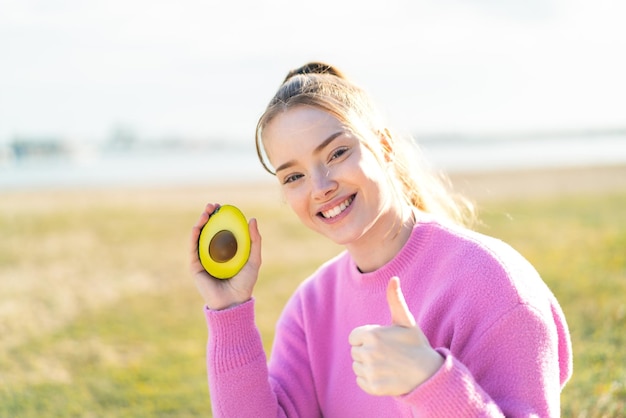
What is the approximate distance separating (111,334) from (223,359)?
4679 millimetres

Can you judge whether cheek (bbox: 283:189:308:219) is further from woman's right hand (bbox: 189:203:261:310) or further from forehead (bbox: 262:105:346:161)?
woman's right hand (bbox: 189:203:261:310)

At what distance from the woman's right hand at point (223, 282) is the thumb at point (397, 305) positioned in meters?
0.87

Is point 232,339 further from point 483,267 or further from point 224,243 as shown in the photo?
point 483,267

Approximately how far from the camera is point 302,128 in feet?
8.01

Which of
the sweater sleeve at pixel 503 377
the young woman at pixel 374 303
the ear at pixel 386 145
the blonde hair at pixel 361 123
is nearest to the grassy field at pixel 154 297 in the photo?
the blonde hair at pixel 361 123

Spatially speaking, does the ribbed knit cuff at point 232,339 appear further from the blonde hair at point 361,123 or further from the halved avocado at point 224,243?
the blonde hair at point 361,123

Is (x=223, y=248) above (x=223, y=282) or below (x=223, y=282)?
above

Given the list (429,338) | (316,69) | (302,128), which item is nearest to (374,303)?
(429,338)

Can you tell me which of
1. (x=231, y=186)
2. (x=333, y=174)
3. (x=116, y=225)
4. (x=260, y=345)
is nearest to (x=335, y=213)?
(x=333, y=174)

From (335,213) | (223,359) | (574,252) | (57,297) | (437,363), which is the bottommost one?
(437,363)

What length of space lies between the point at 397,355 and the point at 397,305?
13 centimetres

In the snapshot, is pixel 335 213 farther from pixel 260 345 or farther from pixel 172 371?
pixel 172 371

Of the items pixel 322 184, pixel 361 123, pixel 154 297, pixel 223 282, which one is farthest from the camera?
pixel 154 297

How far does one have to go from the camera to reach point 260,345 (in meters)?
2.62
